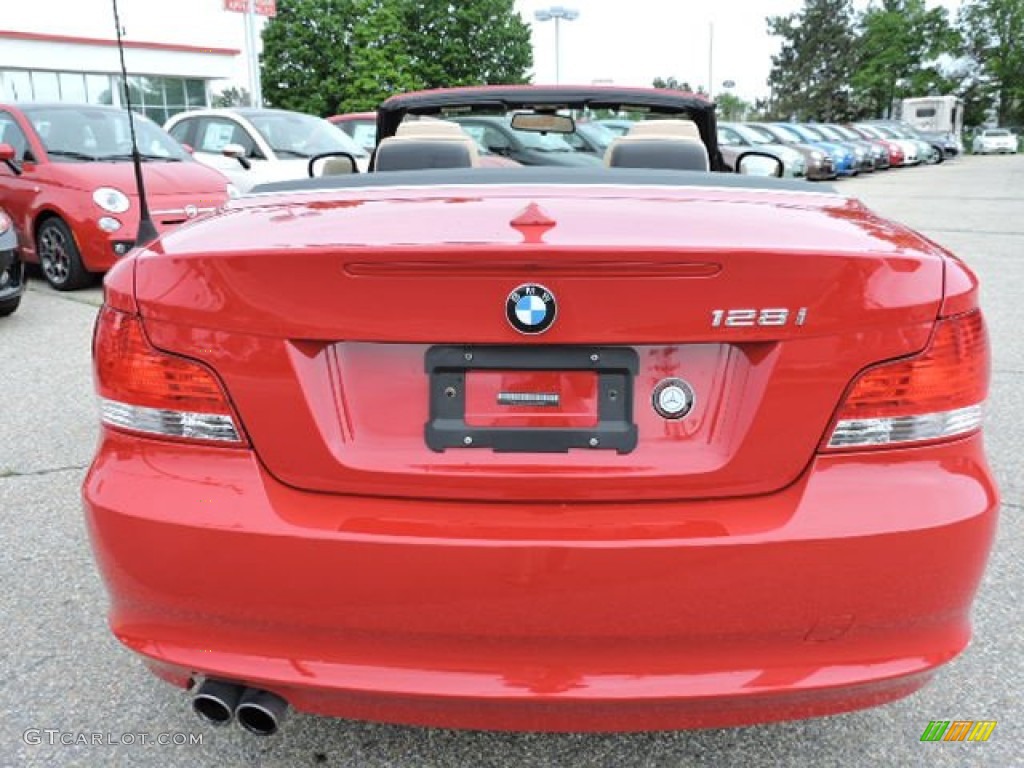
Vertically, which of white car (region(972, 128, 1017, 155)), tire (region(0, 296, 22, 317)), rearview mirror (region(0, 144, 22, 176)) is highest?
rearview mirror (region(0, 144, 22, 176))

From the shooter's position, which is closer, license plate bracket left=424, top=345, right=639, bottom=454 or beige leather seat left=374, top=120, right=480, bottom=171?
license plate bracket left=424, top=345, right=639, bottom=454

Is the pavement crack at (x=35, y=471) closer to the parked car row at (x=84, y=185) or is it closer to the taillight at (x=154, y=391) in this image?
the taillight at (x=154, y=391)

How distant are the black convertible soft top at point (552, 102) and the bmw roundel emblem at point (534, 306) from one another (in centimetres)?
241

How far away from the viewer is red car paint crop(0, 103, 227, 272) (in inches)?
341

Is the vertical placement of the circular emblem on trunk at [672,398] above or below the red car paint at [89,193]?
above

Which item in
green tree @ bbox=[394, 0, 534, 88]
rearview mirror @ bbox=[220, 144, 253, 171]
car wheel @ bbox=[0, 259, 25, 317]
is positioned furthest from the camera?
green tree @ bbox=[394, 0, 534, 88]

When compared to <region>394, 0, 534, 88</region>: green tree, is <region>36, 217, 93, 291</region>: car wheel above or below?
below

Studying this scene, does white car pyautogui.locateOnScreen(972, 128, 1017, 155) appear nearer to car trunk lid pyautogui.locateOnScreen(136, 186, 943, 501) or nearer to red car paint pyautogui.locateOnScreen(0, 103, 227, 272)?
red car paint pyautogui.locateOnScreen(0, 103, 227, 272)

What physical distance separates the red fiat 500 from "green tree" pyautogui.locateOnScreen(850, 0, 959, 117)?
81.2 metres

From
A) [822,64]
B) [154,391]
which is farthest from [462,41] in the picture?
[154,391]

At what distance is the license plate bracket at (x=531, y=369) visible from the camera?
1780 millimetres

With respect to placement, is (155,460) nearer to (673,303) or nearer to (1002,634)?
(673,303)

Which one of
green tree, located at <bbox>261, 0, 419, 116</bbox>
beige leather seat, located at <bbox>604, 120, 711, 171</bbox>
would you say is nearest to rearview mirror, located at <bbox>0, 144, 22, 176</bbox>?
beige leather seat, located at <bbox>604, 120, 711, 171</bbox>

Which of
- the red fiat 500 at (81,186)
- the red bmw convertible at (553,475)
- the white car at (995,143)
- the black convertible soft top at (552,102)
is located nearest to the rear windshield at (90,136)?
the red fiat 500 at (81,186)
